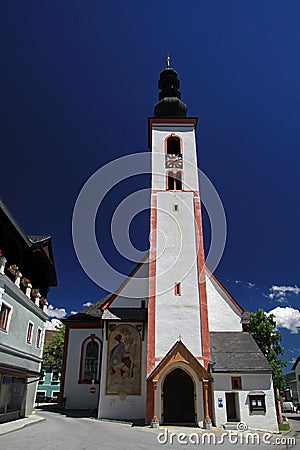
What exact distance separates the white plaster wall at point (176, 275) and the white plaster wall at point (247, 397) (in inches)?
86.8

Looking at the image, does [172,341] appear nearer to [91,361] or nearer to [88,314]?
[91,361]

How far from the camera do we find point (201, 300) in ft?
74.6

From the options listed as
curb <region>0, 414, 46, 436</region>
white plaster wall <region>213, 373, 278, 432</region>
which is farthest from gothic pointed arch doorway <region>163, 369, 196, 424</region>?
curb <region>0, 414, 46, 436</region>

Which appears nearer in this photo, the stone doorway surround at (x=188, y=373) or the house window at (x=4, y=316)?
the house window at (x=4, y=316)

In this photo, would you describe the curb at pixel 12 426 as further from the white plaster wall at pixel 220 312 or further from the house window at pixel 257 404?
the white plaster wall at pixel 220 312

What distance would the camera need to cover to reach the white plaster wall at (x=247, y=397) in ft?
63.3

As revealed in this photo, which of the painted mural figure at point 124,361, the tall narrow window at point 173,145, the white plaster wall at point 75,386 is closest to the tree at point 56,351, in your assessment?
the white plaster wall at point 75,386

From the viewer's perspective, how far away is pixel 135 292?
25.7m

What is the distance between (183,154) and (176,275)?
10667 millimetres

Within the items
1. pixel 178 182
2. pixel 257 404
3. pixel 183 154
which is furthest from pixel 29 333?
pixel 183 154

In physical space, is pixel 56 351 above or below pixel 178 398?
above

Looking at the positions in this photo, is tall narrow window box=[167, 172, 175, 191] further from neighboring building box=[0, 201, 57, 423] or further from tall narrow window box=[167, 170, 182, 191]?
neighboring building box=[0, 201, 57, 423]

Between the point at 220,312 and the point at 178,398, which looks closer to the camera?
the point at 178,398

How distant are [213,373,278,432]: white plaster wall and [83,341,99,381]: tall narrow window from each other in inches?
447
